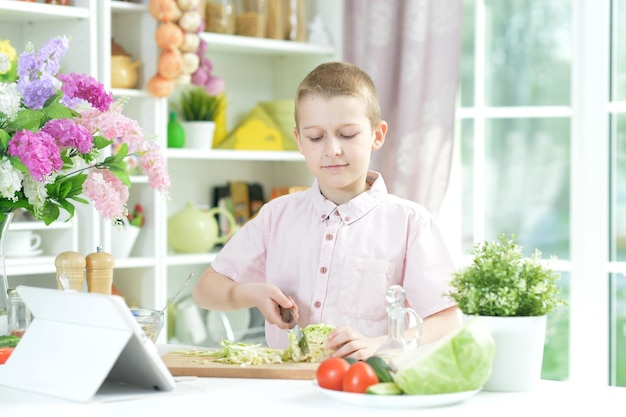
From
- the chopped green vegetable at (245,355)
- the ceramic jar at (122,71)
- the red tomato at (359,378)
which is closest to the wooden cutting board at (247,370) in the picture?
the chopped green vegetable at (245,355)

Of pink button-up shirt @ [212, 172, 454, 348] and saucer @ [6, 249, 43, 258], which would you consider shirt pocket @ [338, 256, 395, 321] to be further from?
saucer @ [6, 249, 43, 258]

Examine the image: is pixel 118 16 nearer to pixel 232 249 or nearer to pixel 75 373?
pixel 232 249

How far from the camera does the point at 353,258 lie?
2.21 metres

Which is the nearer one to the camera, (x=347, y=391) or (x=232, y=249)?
(x=347, y=391)

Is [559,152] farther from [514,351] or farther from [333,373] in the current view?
[333,373]

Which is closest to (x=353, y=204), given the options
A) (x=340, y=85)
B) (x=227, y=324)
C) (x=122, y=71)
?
(x=340, y=85)

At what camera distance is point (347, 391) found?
1.51 m

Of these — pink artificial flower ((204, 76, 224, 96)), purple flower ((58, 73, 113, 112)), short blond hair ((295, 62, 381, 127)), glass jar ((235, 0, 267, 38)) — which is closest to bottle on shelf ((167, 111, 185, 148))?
pink artificial flower ((204, 76, 224, 96))

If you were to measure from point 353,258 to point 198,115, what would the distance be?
1.96 m

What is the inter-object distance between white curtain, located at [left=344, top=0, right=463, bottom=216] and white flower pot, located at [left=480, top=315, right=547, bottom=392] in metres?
2.23

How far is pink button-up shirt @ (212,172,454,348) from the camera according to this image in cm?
216

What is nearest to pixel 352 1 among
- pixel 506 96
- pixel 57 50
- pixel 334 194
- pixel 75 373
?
pixel 506 96

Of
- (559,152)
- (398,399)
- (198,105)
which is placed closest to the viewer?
(398,399)

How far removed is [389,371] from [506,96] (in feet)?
8.36
